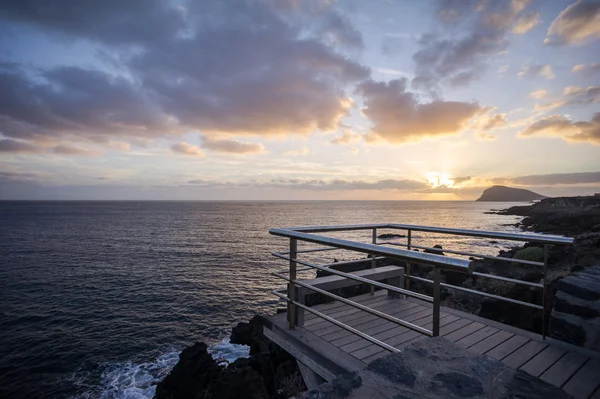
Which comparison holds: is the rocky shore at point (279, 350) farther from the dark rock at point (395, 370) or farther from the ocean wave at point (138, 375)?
the dark rock at point (395, 370)

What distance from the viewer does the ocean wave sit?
10320mm

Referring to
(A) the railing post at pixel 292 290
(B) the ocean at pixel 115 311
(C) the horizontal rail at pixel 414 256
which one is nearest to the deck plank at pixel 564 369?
(C) the horizontal rail at pixel 414 256

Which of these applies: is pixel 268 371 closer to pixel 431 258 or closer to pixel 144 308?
pixel 431 258

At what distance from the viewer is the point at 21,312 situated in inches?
675

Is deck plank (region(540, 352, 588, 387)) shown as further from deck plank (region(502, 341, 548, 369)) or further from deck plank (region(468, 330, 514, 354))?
deck plank (region(468, 330, 514, 354))

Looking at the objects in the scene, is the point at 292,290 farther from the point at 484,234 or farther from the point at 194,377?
the point at 194,377

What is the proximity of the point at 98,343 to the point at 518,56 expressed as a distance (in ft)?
65.2

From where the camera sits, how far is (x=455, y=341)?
12.3ft

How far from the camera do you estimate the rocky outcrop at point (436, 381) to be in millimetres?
Answer: 1661

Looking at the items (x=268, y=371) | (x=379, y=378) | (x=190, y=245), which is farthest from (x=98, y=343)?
(x=190, y=245)

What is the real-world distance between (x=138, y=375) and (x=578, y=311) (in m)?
13.1

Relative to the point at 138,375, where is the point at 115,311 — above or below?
above

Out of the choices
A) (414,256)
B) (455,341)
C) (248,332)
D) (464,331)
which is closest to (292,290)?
(414,256)

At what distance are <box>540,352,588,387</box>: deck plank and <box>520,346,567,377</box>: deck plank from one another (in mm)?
39
